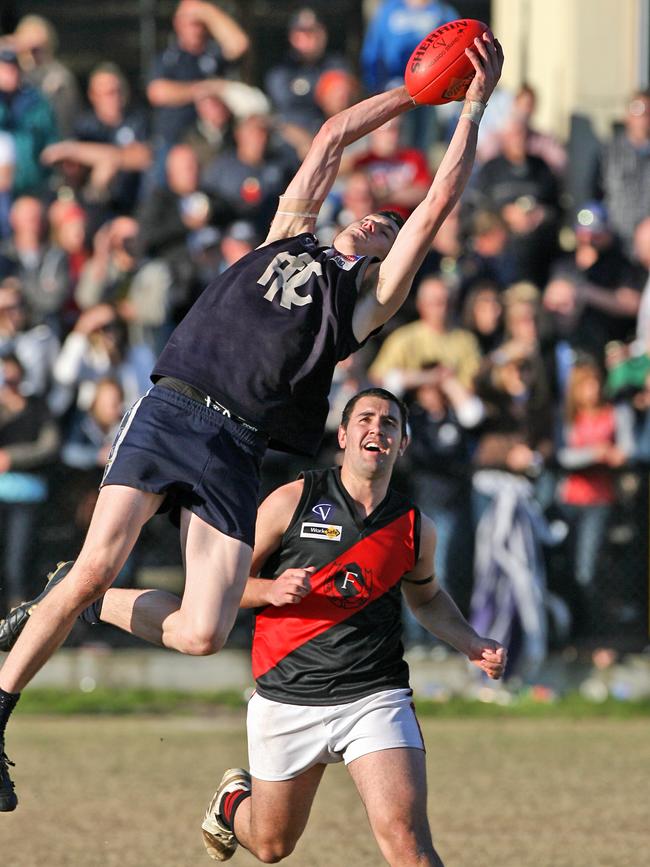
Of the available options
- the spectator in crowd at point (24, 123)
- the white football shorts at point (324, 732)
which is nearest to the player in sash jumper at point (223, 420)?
the white football shorts at point (324, 732)

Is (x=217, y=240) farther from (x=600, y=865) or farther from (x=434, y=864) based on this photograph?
(x=434, y=864)

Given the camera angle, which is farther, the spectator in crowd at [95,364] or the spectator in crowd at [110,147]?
the spectator in crowd at [110,147]

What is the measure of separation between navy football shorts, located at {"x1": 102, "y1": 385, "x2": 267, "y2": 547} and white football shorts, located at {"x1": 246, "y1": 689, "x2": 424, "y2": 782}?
26.4 inches

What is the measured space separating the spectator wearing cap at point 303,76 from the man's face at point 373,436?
23.4 ft

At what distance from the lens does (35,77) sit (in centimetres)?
1325

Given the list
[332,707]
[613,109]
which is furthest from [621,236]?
[332,707]

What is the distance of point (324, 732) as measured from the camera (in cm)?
591

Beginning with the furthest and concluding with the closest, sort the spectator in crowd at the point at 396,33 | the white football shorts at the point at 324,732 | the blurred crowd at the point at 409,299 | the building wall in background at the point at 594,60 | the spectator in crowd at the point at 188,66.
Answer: the building wall in background at the point at 594,60 → the spectator in crowd at the point at 396,33 → the spectator in crowd at the point at 188,66 → the blurred crowd at the point at 409,299 → the white football shorts at the point at 324,732

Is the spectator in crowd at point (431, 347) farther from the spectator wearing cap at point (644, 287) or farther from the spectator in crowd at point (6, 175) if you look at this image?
the spectator in crowd at point (6, 175)

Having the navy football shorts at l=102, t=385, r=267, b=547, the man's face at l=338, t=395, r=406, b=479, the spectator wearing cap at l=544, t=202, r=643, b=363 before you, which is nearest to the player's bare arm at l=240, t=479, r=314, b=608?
the navy football shorts at l=102, t=385, r=267, b=547

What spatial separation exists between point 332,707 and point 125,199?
7301 millimetres

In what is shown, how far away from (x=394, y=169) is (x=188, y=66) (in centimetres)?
204

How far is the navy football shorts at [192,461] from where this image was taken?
19.0 feet

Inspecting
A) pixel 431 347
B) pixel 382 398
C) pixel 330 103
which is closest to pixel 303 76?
pixel 330 103
